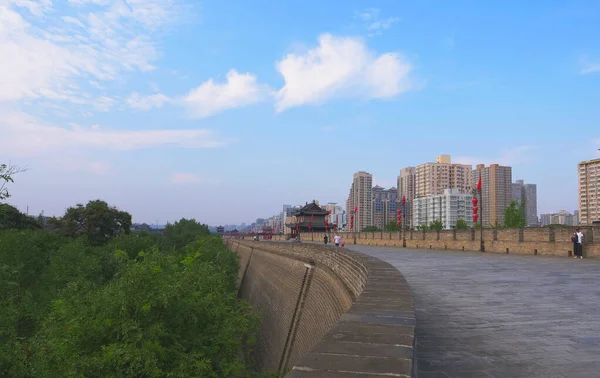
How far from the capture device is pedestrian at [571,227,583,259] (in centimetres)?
1581

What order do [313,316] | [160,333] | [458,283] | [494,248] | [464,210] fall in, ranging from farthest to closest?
[464,210] < [494,248] < [313,316] < [458,283] < [160,333]

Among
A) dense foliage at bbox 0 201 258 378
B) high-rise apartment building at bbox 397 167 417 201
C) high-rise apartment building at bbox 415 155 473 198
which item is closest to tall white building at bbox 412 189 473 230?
high-rise apartment building at bbox 415 155 473 198

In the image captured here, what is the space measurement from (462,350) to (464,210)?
11180 centimetres

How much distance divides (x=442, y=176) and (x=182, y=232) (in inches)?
3358

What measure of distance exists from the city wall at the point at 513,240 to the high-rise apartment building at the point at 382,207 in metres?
101

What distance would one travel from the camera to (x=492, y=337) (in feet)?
14.4

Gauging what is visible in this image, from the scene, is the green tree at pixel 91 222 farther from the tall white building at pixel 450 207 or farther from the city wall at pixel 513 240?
the tall white building at pixel 450 207

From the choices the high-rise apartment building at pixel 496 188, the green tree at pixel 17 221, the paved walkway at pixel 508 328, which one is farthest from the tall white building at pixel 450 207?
the paved walkway at pixel 508 328

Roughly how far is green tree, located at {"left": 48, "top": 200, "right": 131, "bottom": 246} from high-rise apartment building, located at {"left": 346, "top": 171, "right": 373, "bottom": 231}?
100 metres

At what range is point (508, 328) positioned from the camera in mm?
4766

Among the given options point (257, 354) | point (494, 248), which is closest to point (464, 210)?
point (494, 248)

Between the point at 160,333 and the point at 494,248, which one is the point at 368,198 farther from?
the point at 160,333

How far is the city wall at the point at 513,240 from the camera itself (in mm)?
16359

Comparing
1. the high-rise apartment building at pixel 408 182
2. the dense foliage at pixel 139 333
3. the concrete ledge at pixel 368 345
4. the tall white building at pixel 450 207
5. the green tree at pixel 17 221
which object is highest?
the high-rise apartment building at pixel 408 182
